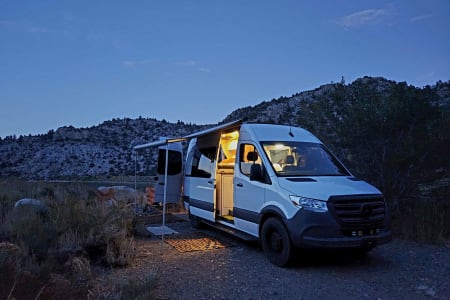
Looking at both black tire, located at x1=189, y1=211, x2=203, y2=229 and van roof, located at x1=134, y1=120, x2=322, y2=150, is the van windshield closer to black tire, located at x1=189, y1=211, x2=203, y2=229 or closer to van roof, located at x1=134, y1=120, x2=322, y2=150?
van roof, located at x1=134, y1=120, x2=322, y2=150

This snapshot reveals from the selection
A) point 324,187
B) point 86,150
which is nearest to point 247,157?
point 324,187

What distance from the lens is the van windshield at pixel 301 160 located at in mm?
8461

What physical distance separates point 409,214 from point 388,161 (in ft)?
4.48

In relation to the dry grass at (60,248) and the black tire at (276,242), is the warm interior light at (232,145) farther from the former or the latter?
the black tire at (276,242)

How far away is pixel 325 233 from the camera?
23.5 feet

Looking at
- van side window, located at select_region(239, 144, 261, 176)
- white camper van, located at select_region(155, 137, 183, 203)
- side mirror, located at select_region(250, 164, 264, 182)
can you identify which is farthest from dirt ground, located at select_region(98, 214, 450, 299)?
white camper van, located at select_region(155, 137, 183, 203)

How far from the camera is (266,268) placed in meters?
7.77

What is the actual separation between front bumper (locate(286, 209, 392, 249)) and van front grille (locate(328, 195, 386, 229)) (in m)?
0.07

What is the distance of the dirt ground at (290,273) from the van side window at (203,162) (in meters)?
1.97

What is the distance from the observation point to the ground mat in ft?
31.3

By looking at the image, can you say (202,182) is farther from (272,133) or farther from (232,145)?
(272,133)

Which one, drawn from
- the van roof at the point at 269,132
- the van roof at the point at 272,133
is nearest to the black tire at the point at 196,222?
the van roof at the point at 269,132

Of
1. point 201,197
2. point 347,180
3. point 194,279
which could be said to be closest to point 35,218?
point 201,197

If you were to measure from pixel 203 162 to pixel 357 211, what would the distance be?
16.3ft
